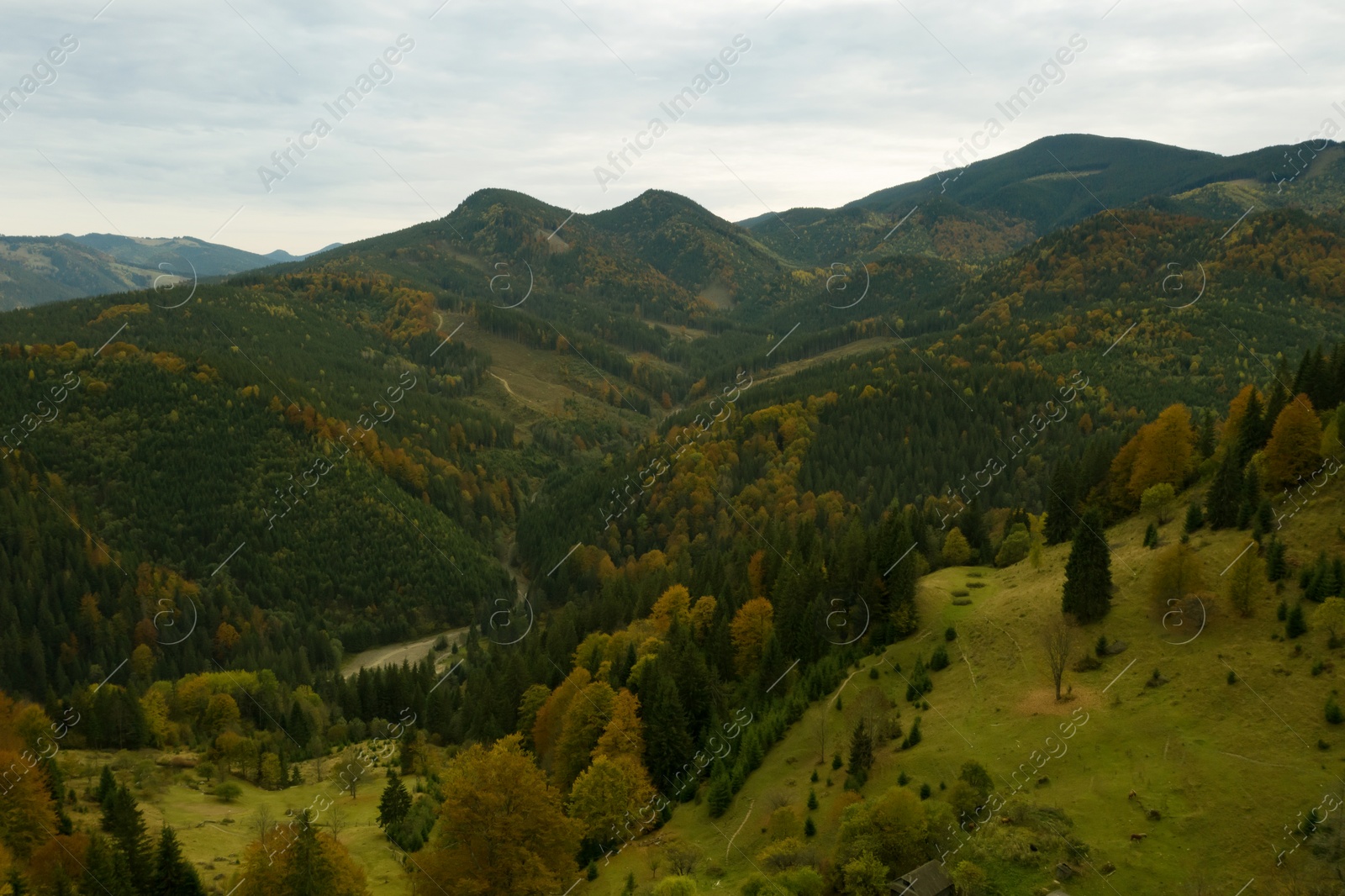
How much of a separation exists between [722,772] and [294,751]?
5497 centimetres

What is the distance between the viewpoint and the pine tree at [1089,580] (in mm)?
67625

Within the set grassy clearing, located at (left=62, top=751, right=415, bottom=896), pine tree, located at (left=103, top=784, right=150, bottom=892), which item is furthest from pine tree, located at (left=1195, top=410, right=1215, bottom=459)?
pine tree, located at (left=103, top=784, right=150, bottom=892)

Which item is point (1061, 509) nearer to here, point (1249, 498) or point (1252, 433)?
point (1252, 433)

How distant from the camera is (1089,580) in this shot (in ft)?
222

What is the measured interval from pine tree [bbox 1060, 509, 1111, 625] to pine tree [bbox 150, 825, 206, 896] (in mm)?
65279

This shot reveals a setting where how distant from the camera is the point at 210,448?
192m

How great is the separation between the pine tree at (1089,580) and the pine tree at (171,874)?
2570 inches

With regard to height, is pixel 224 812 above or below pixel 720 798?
above

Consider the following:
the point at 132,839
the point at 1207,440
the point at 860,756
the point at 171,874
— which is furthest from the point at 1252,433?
the point at 132,839

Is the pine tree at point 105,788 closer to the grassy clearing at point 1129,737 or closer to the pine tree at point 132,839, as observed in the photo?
the pine tree at point 132,839

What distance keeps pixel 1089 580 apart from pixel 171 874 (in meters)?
67.8

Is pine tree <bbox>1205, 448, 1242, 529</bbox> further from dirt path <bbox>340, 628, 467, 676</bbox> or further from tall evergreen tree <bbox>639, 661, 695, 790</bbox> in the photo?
dirt path <bbox>340, 628, 467, 676</bbox>

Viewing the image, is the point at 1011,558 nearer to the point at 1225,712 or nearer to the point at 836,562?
the point at 836,562

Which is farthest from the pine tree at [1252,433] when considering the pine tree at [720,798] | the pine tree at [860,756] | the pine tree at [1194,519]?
the pine tree at [720,798]
